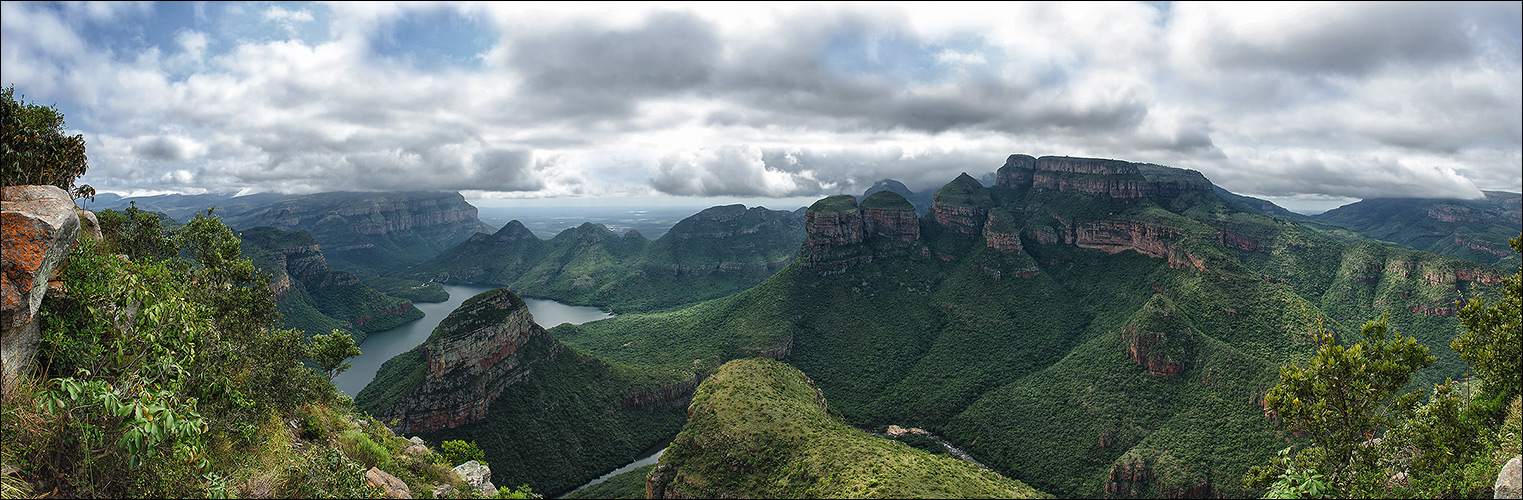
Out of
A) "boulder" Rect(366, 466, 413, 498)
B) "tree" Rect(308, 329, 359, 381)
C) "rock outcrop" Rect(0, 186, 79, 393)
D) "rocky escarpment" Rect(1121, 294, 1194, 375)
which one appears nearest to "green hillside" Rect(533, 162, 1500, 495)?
"rocky escarpment" Rect(1121, 294, 1194, 375)

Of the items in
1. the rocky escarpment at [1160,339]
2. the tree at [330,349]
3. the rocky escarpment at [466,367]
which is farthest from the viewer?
the rocky escarpment at [1160,339]

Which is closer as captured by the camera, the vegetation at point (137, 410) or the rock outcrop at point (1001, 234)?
the vegetation at point (137, 410)

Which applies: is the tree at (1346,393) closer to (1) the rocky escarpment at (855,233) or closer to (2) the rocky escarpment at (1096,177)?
(1) the rocky escarpment at (855,233)

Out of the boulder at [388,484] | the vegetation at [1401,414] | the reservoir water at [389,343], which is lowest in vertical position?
the reservoir water at [389,343]

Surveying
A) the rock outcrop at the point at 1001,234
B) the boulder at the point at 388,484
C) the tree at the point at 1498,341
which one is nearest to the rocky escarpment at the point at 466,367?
the boulder at the point at 388,484

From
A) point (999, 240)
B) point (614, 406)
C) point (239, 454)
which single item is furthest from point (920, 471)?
point (999, 240)

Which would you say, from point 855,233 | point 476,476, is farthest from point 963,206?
point 476,476
